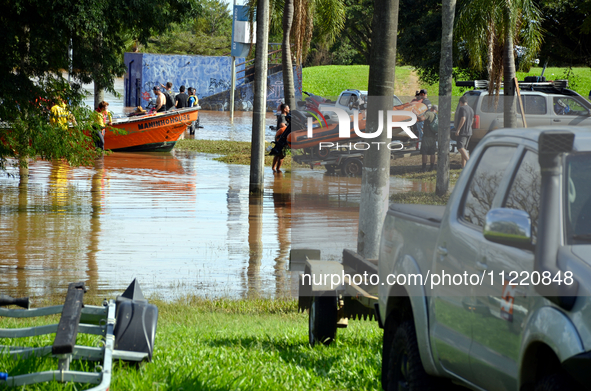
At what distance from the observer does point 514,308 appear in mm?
3184

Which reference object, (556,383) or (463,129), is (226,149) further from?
(556,383)

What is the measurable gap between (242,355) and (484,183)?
9.29ft

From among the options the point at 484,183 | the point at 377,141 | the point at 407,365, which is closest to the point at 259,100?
the point at 377,141

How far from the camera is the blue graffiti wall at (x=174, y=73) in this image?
184ft

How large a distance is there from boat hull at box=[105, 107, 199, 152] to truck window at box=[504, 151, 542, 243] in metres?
22.0

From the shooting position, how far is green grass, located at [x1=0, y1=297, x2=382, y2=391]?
4828 millimetres

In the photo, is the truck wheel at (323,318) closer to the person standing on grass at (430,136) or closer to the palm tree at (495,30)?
the person standing on grass at (430,136)

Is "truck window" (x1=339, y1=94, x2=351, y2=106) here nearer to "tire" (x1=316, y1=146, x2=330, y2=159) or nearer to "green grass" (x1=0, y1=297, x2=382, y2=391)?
"tire" (x1=316, y1=146, x2=330, y2=159)

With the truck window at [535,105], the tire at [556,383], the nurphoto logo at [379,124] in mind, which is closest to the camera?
the tire at [556,383]

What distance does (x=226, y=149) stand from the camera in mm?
27484

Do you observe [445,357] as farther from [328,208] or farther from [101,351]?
[328,208]

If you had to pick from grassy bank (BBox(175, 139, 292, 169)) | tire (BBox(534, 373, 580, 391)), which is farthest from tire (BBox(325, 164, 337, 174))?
grassy bank (BBox(175, 139, 292, 169))

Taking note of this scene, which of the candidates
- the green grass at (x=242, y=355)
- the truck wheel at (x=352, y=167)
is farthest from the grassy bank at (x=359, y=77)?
the green grass at (x=242, y=355)

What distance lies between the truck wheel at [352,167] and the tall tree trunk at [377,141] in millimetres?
60
